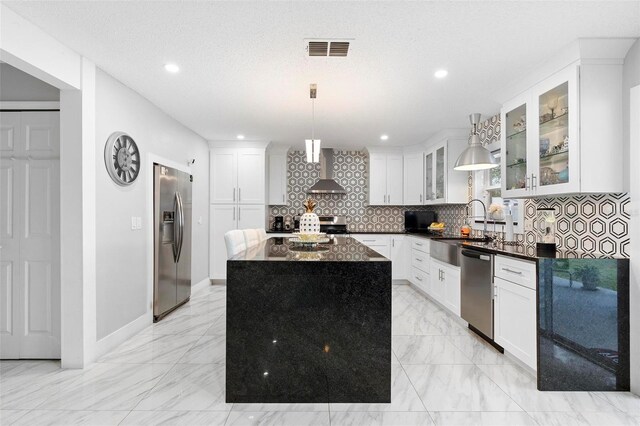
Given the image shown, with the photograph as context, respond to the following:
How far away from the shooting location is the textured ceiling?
2010mm

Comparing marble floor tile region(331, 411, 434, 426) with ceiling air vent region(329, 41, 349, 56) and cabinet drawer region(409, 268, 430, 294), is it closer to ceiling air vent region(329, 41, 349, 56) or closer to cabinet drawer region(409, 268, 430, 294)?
ceiling air vent region(329, 41, 349, 56)

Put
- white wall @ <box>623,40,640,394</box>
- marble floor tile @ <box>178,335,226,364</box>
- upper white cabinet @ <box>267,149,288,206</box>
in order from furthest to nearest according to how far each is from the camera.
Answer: upper white cabinet @ <box>267,149,288,206</box>, marble floor tile @ <box>178,335,226,364</box>, white wall @ <box>623,40,640,394</box>

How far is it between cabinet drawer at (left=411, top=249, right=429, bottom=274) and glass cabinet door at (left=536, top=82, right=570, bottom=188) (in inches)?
86.8

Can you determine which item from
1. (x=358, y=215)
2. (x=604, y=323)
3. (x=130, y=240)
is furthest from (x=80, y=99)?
(x=358, y=215)

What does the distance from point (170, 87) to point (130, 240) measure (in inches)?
61.0

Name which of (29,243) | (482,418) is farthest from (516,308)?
(29,243)

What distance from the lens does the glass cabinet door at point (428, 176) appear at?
539 cm

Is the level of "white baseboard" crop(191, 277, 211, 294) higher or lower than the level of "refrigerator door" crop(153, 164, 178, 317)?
lower

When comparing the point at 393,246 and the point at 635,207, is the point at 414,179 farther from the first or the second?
the point at 635,207

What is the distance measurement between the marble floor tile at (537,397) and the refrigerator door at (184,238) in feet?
11.6

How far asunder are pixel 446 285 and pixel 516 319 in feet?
4.53

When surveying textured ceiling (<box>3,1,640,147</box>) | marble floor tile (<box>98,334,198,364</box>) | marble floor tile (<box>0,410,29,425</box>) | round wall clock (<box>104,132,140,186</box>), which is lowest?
marble floor tile (<box>98,334,198,364</box>)

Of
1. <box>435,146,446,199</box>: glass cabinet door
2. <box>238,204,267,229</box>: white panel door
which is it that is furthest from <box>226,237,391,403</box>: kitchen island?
<box>238,204,267,229</box>: white panel door

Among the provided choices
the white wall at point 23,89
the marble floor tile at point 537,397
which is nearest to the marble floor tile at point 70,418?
the white wall at point 23,89
